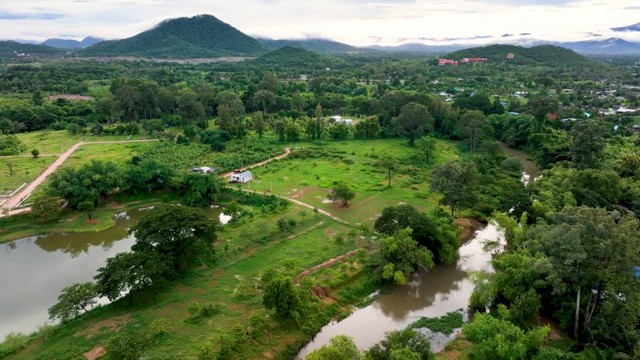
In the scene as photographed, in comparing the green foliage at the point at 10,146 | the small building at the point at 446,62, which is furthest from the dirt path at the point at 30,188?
the small building at the point at 446,62

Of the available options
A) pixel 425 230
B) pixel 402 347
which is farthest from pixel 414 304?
pixel 402 347

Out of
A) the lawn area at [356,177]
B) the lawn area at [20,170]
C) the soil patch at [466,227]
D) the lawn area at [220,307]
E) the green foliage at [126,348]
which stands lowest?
the soil patch at [466,227]

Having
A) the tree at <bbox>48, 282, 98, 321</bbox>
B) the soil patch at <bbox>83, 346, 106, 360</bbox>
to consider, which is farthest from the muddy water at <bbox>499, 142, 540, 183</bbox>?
the soil patch at <bbox>83, 346, 106, 360</bbox>

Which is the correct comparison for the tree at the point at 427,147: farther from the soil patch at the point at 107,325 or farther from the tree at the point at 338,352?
the soil patch at the point at 107,325

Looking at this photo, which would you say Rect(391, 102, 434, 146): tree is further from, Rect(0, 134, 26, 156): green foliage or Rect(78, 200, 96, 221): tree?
Rect(0, 134, 26, 156): green foliage

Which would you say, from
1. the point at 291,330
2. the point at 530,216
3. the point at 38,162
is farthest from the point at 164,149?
the point at 530,216

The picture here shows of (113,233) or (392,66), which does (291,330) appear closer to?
(113,233)
